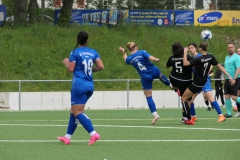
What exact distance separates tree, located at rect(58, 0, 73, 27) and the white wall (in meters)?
14.9

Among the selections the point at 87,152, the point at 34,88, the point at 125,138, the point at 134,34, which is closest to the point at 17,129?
the point at 125,138

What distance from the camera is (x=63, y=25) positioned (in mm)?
43219

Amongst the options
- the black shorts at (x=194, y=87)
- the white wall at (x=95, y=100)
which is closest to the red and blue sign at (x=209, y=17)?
the white wall at (x=95, y=100)

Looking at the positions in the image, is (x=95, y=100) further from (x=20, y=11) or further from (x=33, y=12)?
(x=33, y=12)

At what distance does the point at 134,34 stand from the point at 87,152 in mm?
31810

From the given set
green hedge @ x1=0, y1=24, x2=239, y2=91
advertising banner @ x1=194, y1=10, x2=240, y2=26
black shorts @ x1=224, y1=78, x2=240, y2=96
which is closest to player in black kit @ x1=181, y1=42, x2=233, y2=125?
black shorts @ x1=224, y1=78, x2=240, y2=96

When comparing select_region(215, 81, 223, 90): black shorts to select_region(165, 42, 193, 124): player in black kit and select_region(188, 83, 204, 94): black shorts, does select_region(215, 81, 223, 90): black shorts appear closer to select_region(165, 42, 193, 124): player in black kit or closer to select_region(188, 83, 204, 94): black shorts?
select_region(165, 42, 193, 124): player in black kit

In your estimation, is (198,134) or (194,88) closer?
(198,134)

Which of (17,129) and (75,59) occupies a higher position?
(75,59)

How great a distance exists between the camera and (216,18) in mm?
45656

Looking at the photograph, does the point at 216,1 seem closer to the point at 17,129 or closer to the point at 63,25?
the point at 63,25

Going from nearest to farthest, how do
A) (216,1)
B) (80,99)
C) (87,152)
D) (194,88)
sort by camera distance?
(87,152)
(80,99)
(194,88)
(216,1)

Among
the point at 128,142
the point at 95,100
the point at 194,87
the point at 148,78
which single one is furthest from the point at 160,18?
the point at 128,142

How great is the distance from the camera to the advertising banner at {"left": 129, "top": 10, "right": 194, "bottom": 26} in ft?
147
